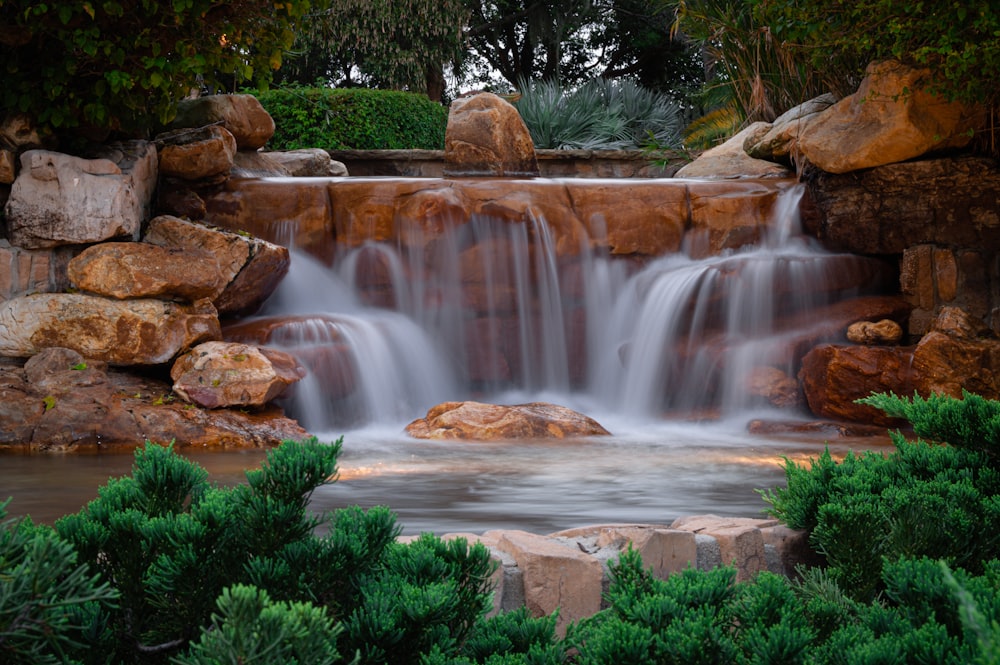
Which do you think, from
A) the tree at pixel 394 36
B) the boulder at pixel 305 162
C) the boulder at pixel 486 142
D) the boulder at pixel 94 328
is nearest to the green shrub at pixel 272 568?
the boulder at pixel 94 328

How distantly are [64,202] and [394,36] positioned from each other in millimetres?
16465

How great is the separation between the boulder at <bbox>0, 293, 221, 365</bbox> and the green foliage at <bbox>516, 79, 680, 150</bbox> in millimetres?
13488

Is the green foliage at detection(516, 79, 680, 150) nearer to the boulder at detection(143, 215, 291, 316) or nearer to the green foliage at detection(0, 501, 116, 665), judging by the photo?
the boulder at detection(143, 215, 291, 316)

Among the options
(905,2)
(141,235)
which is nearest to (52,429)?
(141,235)

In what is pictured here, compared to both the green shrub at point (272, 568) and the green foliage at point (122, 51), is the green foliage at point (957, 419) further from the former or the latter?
the green foliage at point (122, 51)

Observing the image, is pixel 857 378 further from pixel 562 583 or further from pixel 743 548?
pixel 562 583

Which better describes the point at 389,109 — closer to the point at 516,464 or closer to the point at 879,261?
the point at 879,261

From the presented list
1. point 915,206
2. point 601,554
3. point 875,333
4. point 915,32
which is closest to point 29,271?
point 601,554

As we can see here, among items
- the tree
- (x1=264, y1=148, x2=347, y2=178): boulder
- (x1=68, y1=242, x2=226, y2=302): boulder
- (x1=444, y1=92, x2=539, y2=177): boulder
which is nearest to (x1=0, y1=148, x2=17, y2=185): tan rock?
(x1=68, y1=242, x2=226, y2=302): boulder

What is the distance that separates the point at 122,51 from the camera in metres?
7.94

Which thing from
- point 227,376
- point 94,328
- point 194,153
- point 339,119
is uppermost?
point 339,119

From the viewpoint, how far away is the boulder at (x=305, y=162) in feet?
43.2

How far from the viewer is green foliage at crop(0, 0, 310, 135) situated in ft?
25.7

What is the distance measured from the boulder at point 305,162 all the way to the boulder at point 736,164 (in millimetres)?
5109
